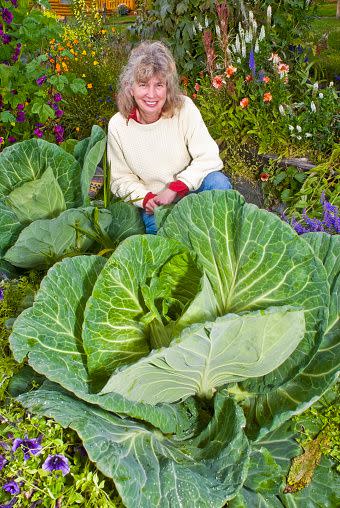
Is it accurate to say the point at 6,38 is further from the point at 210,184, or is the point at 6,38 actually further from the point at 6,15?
the point at 210,184

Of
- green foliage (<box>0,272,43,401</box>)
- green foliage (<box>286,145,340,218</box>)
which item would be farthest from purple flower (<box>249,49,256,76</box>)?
green foliage (<box>0,272,43,401</box>)

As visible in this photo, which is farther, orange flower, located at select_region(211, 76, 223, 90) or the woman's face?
orange flower, located at select_region(211, 76, 223, 90)

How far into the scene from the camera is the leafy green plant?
4.47ft

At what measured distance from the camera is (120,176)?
10.2ft

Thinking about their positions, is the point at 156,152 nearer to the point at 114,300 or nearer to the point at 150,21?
the point at 114,300

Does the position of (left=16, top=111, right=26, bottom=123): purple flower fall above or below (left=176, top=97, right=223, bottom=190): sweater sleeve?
above

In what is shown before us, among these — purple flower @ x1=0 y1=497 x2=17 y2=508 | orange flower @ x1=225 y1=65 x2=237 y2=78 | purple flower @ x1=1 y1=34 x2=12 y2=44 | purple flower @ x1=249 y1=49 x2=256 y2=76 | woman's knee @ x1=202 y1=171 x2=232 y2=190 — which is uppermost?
purple flower @ x1=1 y1=34 x2=12 y2=44

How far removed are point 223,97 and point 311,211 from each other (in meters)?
1.51

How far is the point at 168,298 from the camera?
1644 millimetres

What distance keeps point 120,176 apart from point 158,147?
0.27 m

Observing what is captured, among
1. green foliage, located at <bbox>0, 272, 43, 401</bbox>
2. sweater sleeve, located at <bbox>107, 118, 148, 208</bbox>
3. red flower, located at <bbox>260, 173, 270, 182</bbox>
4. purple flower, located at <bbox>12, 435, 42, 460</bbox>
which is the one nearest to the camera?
purple flower, located at <bbox>12, 435, 42, 460</bbox>

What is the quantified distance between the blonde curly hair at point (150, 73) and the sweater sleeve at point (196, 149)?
0.27 feet

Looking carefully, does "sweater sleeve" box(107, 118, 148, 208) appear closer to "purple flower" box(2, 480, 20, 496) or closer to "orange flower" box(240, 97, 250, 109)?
"orange flower" box(240, 97, 250, 109)

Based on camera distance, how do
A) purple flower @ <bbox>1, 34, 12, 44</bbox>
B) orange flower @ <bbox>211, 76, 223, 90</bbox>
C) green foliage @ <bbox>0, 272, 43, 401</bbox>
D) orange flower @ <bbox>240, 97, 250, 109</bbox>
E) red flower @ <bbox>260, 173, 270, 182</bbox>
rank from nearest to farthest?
green foliage @ <bbox>0, 272, 43, 401</bbox> → purple flower @ <bbox>1, 34, 12, 44</bbox> → red flower @ <bbox>260, 173, 270, 182</bbox> → orange flower @ <bbox>240, 97, 250, 109</bbox> → orange flower @ <bbox>211, 76, 223, 90</bbox>
